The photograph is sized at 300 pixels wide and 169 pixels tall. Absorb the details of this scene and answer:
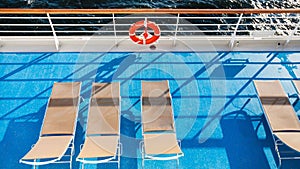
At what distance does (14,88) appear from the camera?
3.80 meters

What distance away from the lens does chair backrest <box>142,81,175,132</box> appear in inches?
129

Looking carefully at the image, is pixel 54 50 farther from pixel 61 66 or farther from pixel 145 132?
pixel 145 132

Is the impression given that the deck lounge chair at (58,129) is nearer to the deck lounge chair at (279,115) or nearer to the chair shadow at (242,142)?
the chair shadow at (242,142)

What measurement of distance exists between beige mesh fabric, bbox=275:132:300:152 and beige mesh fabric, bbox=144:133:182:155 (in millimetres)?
1123

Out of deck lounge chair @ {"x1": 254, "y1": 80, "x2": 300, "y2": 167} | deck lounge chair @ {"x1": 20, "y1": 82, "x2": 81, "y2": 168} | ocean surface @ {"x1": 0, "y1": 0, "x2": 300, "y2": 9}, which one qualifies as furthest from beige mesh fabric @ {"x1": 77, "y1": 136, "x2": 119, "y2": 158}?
ocean surface @ {"x1": 0, "y1": 0, "x2": 300, "y2": 9}

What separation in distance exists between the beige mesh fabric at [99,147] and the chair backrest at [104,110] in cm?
8

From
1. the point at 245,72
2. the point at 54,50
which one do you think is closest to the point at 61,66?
the point at 54,50

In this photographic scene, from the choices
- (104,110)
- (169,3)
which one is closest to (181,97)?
(104,110)

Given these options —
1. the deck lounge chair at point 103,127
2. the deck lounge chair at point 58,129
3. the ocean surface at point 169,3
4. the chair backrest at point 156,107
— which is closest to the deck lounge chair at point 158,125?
the chair backrest at point 156,107

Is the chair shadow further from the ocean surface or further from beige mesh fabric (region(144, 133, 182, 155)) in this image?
the ocean surface

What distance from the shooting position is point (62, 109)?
339 centimetres

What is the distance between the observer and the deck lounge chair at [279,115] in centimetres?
314

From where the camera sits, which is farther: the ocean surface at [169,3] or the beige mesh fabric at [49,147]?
the ocean surface at [169,3]

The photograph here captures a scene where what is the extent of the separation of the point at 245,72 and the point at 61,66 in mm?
2601
